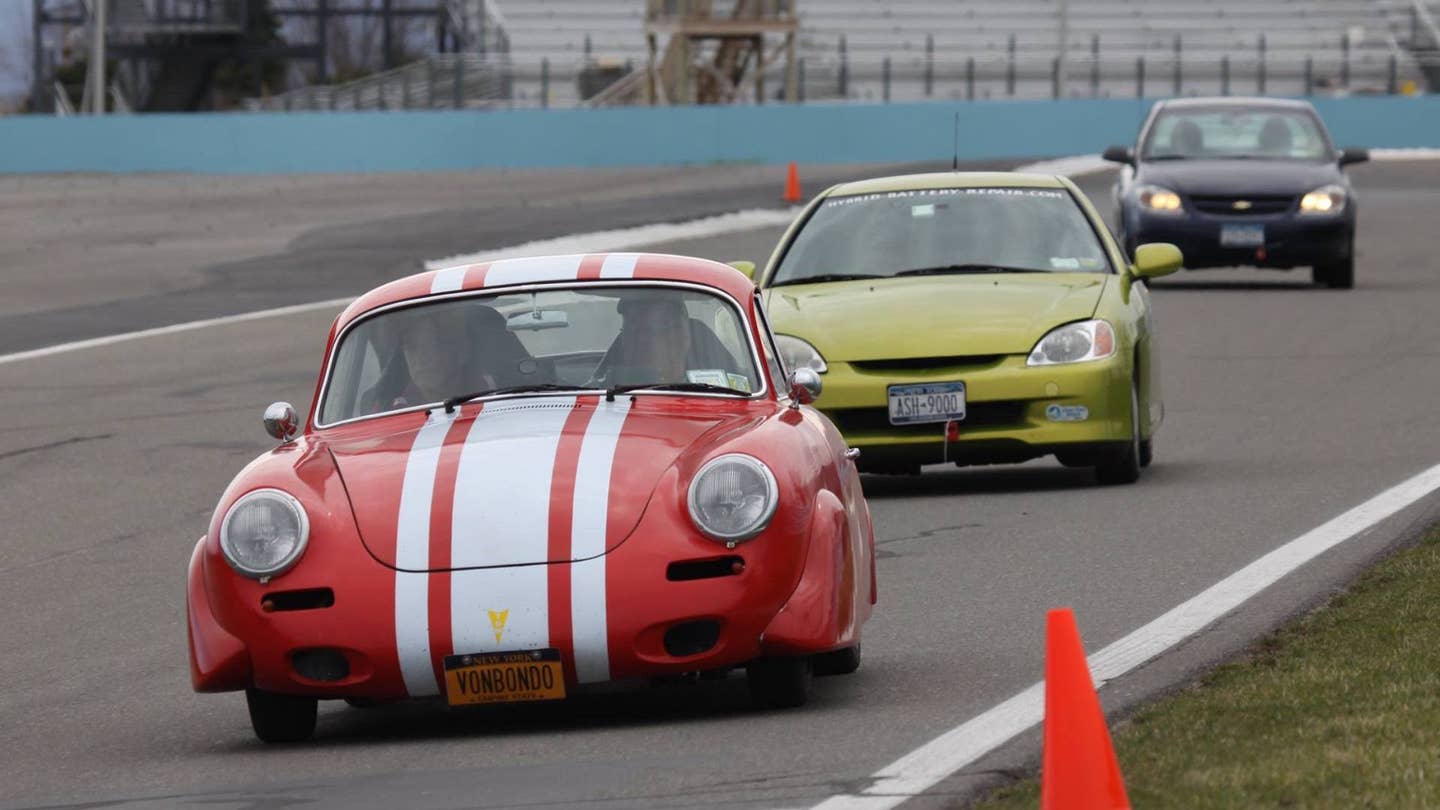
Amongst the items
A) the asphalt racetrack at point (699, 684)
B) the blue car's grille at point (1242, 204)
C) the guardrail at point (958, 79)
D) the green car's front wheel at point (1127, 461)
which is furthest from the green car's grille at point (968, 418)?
the guardrail at point (958, 79)

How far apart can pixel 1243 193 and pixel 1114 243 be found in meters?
11.0

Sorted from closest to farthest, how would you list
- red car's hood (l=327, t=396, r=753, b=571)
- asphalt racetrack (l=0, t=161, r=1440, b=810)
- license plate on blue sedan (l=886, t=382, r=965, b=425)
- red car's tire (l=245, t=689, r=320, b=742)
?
asphalt racetrack (l=0, t=161, r=1440, b=810)
red car's hood (l=327, t=396, r=753, b=571)
red car's tire (l=245, t=689, r=320, b=742)
license plate on blue sedan (l=886, t=382, r=965, b=425)

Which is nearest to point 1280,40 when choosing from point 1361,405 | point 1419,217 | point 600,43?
point 600,43

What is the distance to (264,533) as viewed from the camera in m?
7.05

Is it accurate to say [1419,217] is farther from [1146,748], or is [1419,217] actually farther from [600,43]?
[600,43]

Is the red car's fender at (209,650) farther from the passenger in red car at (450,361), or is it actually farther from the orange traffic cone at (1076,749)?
the orange traffic cone at (1076,749)

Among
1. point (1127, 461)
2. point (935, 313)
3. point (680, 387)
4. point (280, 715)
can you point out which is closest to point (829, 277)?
point (935, 313)

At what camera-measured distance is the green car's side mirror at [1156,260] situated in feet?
41.4

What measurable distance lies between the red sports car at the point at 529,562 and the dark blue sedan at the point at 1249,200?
16368mm

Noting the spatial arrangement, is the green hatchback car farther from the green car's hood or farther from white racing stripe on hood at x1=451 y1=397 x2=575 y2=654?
white racing stripe on hood at x1=451 y1=397 x2=575 y2=654

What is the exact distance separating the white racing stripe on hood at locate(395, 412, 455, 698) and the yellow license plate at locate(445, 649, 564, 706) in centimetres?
8

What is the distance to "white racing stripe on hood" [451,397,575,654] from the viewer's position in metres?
6.80

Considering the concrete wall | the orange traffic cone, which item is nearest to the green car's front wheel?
the orange traffic cone

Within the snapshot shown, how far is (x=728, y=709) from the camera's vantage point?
730 centimetres
